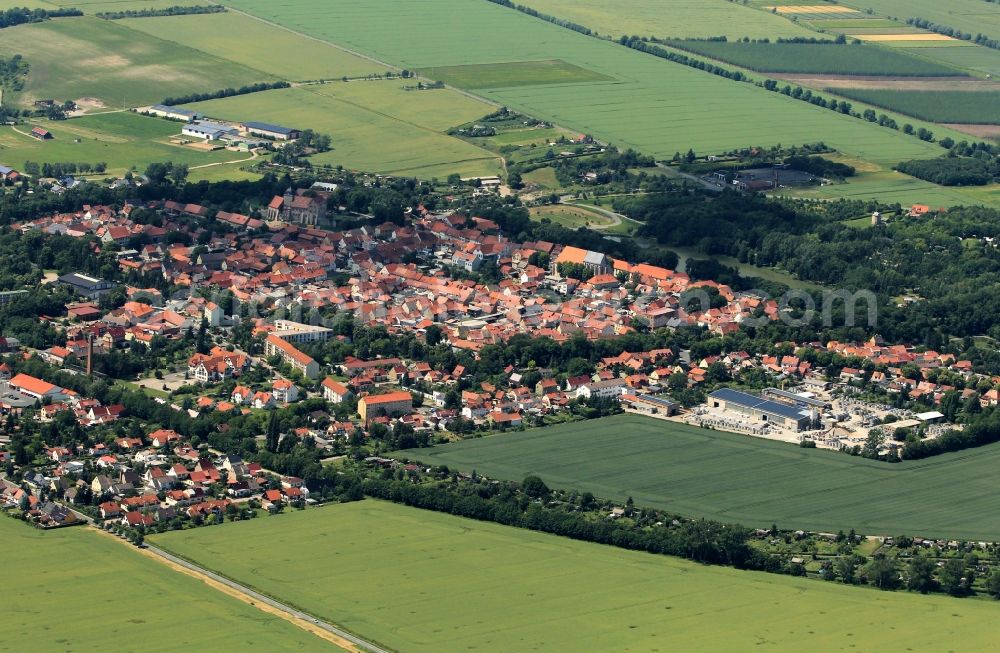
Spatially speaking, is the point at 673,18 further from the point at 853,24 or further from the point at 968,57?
the point at 968,57

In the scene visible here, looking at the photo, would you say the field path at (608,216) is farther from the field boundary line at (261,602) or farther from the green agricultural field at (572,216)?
the field boundary line at (261,602)

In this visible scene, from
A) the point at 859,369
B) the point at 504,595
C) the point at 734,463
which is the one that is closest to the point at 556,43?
the point at 859,369

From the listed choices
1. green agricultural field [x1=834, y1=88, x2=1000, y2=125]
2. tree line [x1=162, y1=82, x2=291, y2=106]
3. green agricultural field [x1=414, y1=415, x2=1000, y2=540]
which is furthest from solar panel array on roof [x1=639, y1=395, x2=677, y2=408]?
green agricultural field [x1=834, y1=88, x2=1000, y2=125]

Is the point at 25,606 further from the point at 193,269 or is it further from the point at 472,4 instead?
the point at 472,4

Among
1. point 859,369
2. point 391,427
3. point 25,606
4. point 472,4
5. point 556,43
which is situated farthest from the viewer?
point 472,4

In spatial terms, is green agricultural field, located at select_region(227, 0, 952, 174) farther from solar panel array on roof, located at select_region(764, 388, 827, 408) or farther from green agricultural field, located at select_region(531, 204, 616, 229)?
solar panel array on roof, located at select_region(764, 388, 827, 408)

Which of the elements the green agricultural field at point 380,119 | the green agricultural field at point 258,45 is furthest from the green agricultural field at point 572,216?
the green agricultural field at point 258,45
